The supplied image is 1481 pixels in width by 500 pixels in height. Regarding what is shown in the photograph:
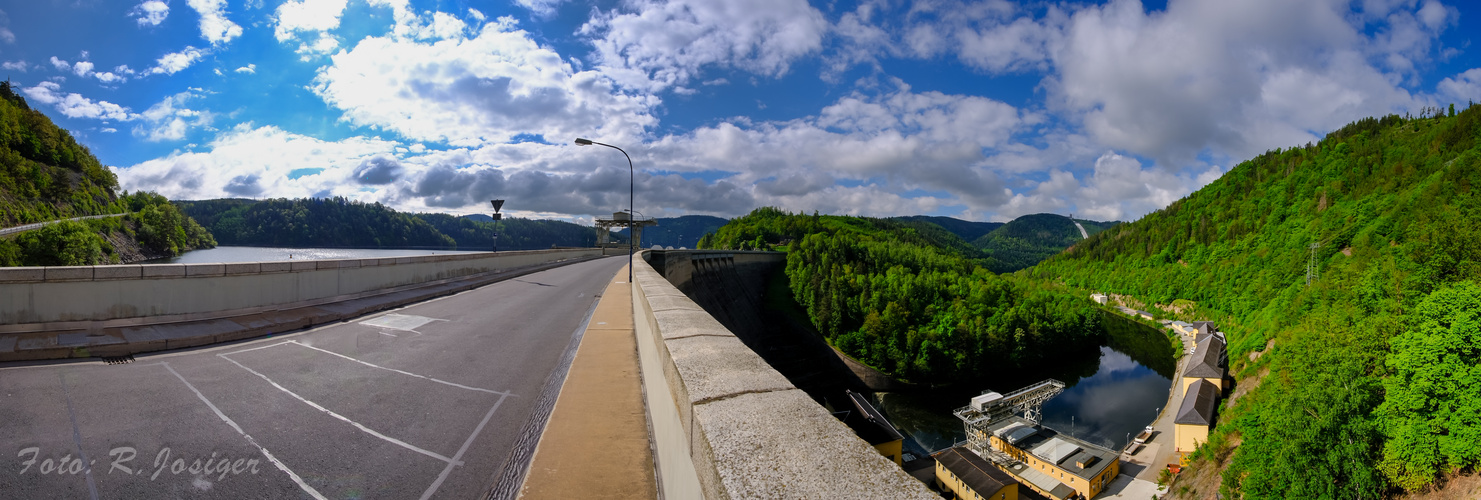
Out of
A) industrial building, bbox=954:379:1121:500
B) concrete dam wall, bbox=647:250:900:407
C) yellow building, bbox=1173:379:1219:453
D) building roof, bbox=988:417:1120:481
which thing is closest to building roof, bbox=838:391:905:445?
concrete dam wall, bbox=647:250:900:407

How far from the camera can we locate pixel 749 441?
1858mm

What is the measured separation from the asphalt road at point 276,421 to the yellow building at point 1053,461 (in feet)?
120

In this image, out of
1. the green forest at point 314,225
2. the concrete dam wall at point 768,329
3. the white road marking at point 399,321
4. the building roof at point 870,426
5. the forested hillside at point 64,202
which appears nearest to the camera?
the white road marking at point 399,321

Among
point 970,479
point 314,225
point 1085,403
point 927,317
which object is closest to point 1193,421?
point 1085,403

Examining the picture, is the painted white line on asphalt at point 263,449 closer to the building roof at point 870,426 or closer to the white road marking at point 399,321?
the white road marking at point 399,321

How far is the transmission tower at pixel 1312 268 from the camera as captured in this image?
67812 mm

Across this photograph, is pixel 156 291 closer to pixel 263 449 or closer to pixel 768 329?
pixel 263 449

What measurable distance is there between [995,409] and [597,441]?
158ft

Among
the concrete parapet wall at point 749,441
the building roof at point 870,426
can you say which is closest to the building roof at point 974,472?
the building roof at point 870,426

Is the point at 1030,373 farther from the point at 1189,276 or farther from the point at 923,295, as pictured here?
the point at 1189,276

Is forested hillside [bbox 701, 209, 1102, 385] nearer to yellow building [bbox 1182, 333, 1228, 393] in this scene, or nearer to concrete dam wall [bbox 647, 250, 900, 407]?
concrete dam wall [bbox 647, 250, 900, 407]

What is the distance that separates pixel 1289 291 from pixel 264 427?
9657cm

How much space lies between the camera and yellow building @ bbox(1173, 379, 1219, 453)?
38188 millimetres

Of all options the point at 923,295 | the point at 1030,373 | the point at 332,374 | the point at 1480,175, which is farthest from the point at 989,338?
the point at 332,374
